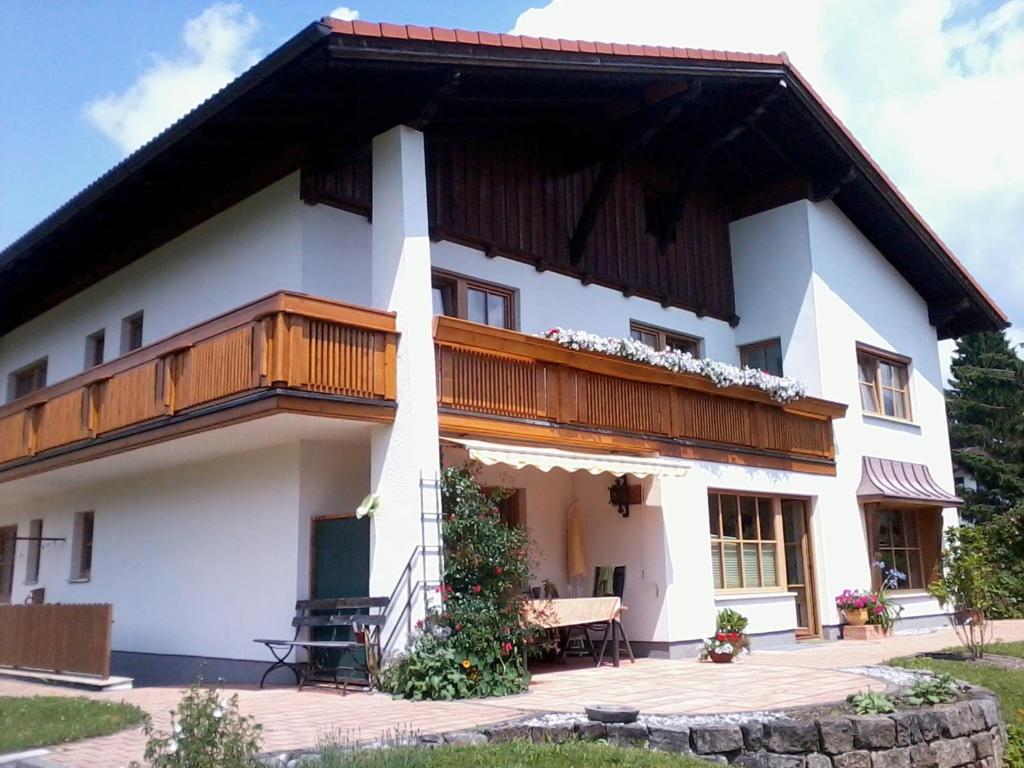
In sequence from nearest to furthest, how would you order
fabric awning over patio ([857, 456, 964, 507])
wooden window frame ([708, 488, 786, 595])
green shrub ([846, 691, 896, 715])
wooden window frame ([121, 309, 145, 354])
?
green shrub ([846, 691, 896, 715]) → wooden window frame ([708, 488, 786, 595]) → wooden window frame ([121, 309, 145, 354]) → fabric awning over patio ([857, 456, 964, 507])

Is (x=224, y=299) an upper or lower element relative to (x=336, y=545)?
upper

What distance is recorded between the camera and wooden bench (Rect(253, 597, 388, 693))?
10.4 meters

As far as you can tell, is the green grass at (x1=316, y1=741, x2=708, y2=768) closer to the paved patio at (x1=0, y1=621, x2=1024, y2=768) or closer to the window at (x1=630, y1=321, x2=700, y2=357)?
the paved patio at (x1=0, y1=621, x2=1024, y2=768)

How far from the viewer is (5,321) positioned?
19.5 meters

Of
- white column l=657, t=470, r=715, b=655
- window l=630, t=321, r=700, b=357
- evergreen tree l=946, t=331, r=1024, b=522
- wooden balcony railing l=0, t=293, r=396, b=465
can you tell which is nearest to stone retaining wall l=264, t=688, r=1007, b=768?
wooden balcony railing l=0, t=293, r=396, b=465

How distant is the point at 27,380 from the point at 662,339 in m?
12.0

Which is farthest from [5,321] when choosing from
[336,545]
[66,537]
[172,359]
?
[336,545]

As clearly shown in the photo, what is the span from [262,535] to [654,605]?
5.10 metres

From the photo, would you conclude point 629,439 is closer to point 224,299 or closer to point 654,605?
point 654,605

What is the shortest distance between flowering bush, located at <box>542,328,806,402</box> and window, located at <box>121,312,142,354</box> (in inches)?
271

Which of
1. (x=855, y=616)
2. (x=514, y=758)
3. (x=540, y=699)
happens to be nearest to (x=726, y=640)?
(x=540, y=699)

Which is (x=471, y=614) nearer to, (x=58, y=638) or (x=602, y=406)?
(x=602, y=406)

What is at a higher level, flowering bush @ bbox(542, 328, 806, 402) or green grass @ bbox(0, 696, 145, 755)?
flowering bush @ bbox(542, 328, 806, 402)

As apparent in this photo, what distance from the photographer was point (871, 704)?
7.97 meters
